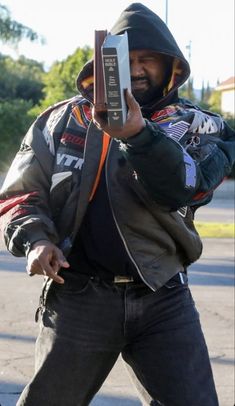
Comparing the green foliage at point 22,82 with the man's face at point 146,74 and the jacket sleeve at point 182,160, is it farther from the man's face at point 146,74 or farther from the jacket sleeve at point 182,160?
the jacket sleeve at point 182,160

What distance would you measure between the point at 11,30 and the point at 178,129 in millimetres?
10686

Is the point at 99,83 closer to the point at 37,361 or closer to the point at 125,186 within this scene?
the point at 125,186

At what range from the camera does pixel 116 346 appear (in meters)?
2.56

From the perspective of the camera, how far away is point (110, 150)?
2512mm

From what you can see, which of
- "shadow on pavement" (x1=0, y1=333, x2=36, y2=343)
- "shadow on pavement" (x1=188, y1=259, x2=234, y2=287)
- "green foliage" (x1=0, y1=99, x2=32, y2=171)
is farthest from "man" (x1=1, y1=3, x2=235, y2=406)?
"green foliage" (x1=0, y1=99, x2=32, y2=171)

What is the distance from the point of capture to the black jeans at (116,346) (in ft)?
8.25

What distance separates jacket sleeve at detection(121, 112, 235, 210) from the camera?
7.10 feet

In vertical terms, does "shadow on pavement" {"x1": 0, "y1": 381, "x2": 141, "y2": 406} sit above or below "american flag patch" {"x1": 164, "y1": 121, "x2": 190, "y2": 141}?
below

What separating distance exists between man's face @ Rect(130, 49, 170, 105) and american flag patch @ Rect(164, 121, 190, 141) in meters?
0.15

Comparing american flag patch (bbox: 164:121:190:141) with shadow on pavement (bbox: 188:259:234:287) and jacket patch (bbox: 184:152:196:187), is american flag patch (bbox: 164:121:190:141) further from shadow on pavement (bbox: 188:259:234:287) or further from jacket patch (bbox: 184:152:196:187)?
shadow on pavement (bbox: 188:259:234:287)

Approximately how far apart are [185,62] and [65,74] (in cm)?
3691

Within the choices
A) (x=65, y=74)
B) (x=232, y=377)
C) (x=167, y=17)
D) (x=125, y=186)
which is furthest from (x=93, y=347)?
(x=65, y=74)

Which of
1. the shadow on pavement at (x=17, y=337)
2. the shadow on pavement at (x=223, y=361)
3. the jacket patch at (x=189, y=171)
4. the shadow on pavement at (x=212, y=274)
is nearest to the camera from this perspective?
the jacket patch at (x=189, y=171)

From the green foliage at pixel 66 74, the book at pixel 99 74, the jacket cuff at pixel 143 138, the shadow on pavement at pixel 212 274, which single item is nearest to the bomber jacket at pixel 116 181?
the jacket cuff at pixel 143 138
